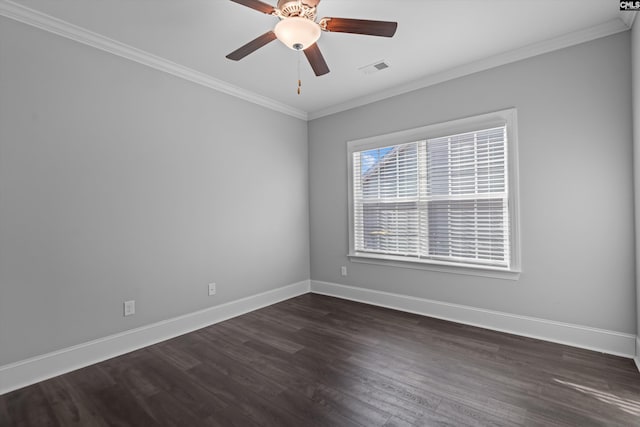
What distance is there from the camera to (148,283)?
2949 mm

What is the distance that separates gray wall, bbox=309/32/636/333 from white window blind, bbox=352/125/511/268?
22 cm

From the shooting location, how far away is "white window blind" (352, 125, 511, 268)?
3.13 m

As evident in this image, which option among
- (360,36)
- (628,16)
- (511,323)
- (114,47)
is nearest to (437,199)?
(511,323)

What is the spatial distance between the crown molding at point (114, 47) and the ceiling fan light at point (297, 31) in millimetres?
1698

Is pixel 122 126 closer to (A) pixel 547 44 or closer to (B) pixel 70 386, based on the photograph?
(B) pixel 70 386

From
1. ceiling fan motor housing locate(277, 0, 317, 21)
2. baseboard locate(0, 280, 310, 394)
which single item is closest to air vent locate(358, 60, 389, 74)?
ceiling fan motor housing locate(277, 0, 317, 21)

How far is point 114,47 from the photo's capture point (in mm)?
2717

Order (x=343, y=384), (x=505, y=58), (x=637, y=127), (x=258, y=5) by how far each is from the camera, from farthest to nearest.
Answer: (x=505, y=58)
(x=637, y=127)
(x=343, y=384)
(x=258, y=5)

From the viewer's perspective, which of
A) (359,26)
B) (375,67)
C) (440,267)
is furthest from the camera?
(440,267)

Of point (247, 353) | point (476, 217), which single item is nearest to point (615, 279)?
point (476, 217)

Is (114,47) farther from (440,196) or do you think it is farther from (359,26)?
(440,196)

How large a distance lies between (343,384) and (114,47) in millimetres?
3412

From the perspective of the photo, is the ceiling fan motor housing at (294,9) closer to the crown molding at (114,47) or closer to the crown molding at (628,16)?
the crown molding at (114,47)

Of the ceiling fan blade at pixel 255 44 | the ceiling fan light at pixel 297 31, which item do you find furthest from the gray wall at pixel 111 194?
the ceiling fan light at pixel 297 31
